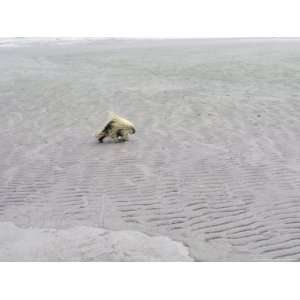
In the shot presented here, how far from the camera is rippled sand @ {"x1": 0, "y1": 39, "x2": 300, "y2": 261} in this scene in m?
5.18

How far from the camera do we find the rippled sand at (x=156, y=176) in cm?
518

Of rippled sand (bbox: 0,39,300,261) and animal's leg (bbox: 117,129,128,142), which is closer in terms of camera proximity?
rippled sand (bbox: 0,39,300,261)

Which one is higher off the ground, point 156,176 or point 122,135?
point 122,135

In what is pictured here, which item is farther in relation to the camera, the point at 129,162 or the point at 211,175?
the point at 129,162

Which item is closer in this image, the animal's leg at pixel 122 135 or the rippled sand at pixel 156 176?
the rippled sand at pixel 156 176

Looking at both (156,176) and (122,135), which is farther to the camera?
(122,135)

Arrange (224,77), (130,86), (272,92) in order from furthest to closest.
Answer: (224,77) < (130,86) < (272,92)

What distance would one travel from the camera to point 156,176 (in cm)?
718
